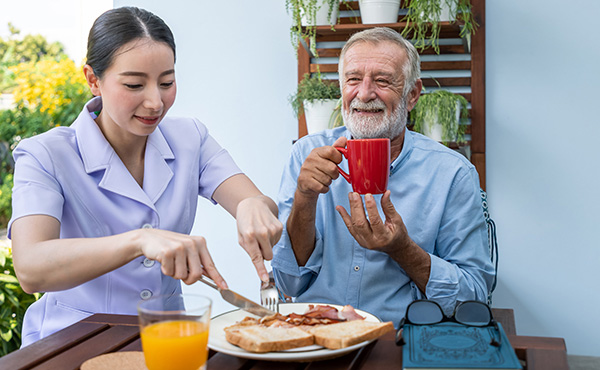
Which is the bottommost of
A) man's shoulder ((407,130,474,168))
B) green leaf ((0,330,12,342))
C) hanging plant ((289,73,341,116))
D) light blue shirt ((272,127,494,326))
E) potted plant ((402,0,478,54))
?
green leaf ((0,330,12,342))

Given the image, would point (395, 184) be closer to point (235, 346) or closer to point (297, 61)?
point (235, 346)

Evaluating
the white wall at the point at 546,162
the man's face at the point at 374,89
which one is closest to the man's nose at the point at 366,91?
the man's face at the point at 374,89

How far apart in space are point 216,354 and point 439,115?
1633 millimetres

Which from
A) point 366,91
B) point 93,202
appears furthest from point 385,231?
point 93,202

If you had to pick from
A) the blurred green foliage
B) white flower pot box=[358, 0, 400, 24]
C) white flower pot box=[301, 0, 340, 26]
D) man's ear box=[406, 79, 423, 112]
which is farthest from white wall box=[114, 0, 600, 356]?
the blurred green foliage

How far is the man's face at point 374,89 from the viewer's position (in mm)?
1768

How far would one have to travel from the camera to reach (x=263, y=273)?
1.23 meters

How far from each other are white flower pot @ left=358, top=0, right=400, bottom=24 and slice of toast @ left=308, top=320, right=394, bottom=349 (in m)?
1.63

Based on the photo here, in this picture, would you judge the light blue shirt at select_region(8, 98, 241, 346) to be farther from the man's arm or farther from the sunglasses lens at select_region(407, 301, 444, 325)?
the sunglasses lens at select_region(407, 301, 444, 325)

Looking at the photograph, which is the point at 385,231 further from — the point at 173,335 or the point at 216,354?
the point at 173,335

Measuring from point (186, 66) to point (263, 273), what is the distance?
198cm

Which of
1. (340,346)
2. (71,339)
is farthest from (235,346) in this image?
(71,339)

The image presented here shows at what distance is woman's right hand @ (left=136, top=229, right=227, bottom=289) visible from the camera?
1.11 m

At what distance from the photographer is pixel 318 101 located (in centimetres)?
255
